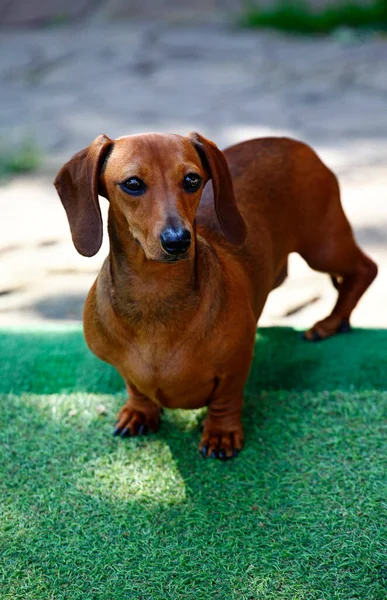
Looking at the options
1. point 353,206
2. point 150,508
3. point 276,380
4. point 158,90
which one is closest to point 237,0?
point 158,90

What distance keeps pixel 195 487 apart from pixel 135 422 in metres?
0.37

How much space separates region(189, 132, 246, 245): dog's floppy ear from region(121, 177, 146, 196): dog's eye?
0.29m

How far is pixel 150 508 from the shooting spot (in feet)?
8.27

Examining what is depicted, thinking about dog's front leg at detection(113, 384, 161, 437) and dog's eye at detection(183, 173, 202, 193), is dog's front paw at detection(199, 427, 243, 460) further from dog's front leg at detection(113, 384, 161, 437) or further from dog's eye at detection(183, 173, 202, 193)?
dog's eye at detection(183, 173, 202, 193)

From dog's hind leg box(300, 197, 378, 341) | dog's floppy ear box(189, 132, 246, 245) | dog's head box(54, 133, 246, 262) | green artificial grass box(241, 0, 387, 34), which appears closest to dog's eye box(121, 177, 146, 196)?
dog's head box(54, 133, 246, 262)

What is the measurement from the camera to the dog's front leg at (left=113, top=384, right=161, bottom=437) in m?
2.84

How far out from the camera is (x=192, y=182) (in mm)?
2301

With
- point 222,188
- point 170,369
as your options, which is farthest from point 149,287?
point 222,188

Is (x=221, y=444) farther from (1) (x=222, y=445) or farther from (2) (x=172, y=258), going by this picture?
(2) (x=172, y=258)

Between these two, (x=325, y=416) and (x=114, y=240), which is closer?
(x=114, y=240)

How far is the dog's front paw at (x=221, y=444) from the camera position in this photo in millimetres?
2727

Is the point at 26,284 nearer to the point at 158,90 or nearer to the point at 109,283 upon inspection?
the point at 109,283

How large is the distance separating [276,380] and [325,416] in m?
0.30

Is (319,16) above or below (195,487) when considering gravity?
below
